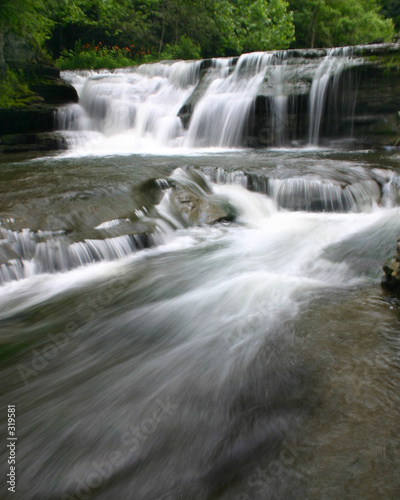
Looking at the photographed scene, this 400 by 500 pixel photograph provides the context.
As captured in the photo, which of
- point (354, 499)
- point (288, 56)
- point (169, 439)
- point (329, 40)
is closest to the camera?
point (354, 499)

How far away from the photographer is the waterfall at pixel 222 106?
10.2 metres

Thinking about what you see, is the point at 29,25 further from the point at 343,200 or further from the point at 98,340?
the point at 98,340

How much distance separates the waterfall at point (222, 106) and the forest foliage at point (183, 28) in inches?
285

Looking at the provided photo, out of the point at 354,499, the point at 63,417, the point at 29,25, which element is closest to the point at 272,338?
the point at 354,499

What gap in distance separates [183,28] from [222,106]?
13248mm

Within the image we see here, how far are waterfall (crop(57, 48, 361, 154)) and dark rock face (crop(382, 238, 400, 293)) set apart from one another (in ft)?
26.5

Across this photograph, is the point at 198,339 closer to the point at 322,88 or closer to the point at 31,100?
the point at 322,88

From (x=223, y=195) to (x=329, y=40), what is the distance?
21.6 metres

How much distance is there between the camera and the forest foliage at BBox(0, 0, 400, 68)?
62.6 ft

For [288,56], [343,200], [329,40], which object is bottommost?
[343,200]

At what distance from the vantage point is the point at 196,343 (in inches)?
112

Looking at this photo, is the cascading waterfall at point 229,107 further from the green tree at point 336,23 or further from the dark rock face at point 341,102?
the green tree at point 336,23

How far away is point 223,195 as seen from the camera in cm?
618

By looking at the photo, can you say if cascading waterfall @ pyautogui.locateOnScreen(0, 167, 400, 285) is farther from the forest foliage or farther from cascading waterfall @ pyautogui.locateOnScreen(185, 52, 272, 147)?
the forest foliage
